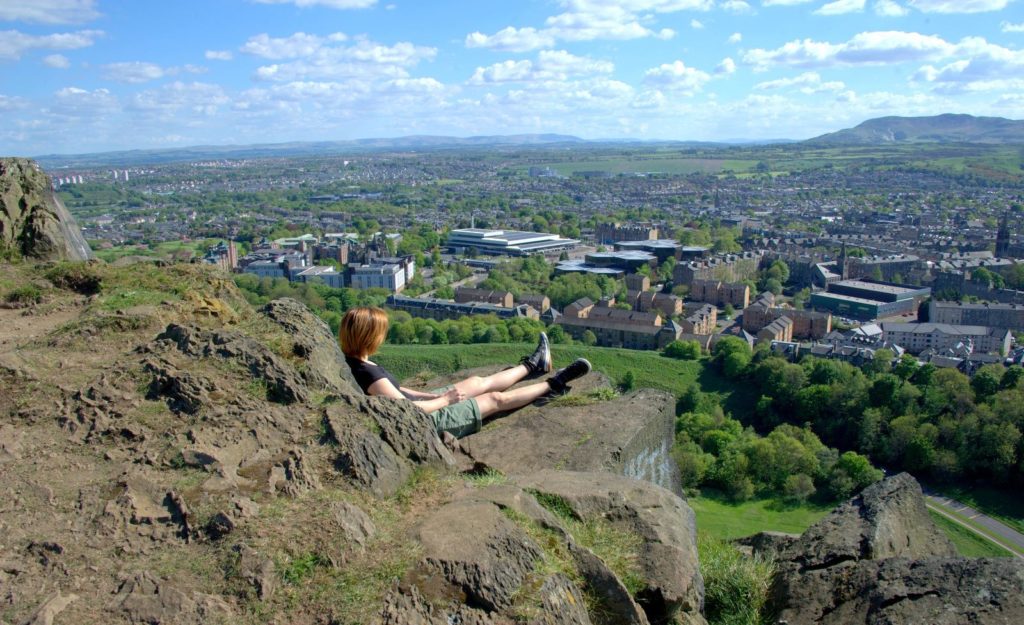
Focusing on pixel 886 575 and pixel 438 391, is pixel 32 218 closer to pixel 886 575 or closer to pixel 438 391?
pixel 438 391

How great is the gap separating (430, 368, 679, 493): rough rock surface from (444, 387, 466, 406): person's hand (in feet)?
1.08

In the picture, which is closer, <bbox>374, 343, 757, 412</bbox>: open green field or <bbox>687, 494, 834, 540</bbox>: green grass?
<bbox>687, 494, 834, 540</bbox>: green grass

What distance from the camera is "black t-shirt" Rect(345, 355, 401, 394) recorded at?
20.7 ft

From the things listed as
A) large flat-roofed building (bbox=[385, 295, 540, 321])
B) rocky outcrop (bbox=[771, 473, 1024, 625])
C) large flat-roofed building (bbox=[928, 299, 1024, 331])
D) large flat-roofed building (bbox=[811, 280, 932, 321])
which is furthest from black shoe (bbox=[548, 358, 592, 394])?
large flat-roofed building (bbox=[811, 280, 932, 321])

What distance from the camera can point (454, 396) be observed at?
6.78 metres

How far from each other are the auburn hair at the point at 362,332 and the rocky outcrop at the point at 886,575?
11.5 feet

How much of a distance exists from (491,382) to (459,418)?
0.78 meters

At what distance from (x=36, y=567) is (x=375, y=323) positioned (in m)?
3.17

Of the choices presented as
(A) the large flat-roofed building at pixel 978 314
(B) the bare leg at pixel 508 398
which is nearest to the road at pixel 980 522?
(B) the bare leg at pixel 508 398

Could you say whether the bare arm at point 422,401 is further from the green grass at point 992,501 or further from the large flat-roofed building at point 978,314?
the large flat-roofed building at point 978,314

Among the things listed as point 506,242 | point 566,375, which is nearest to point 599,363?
point 566,375

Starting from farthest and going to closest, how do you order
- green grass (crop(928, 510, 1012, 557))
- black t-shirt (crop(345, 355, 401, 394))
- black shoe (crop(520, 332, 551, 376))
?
green grass (crop(928, 510, 1012, 557))
black shoe (crop(520, 332, 551, 376))
black t-shirt (crop(345, 355, 401, 394))

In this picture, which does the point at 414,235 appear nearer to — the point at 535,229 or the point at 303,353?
the point at 535,229

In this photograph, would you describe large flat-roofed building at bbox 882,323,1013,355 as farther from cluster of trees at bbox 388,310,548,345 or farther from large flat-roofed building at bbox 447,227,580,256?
large flat-roofed building at bbox 447,227,580,256
